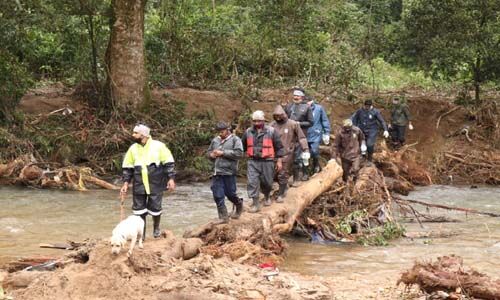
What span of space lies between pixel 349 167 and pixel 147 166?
6105 mm

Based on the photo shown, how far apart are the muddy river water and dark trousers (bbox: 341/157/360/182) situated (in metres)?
1.55

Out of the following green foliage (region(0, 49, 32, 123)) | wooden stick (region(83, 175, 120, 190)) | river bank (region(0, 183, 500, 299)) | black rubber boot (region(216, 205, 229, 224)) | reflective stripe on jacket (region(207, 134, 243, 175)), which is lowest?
river bank (region(0, 183, 500, 299))

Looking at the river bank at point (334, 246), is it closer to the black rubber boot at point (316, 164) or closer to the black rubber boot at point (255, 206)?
the black rubber boot at point (255, 206)

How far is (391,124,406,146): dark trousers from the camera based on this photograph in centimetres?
2211

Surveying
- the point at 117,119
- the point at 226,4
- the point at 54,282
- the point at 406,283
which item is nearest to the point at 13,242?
the point at 54,282

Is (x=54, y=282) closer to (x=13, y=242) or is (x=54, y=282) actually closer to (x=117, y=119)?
(x=13, y=242)

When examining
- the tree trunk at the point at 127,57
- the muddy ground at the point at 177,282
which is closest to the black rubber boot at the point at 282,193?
the muddy ground at the point at 177,282

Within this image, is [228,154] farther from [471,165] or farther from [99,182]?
[471,165]

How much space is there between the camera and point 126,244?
886 centimetres

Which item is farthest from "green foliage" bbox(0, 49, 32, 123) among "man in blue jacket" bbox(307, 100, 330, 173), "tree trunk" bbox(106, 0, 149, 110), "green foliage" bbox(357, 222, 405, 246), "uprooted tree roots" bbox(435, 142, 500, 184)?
"uprooted tree roots" bbox(435, 142, 500, 184)

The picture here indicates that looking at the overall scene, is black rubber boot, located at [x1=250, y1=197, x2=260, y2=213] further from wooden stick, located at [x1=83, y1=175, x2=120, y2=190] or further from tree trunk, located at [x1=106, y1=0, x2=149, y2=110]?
tree trunk, located at [x1=106, y1=0, x2=149, y2=110]

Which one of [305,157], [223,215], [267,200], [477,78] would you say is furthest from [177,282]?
[477,78]

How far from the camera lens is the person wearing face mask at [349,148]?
1537cm

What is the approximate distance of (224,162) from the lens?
36.5 ft
